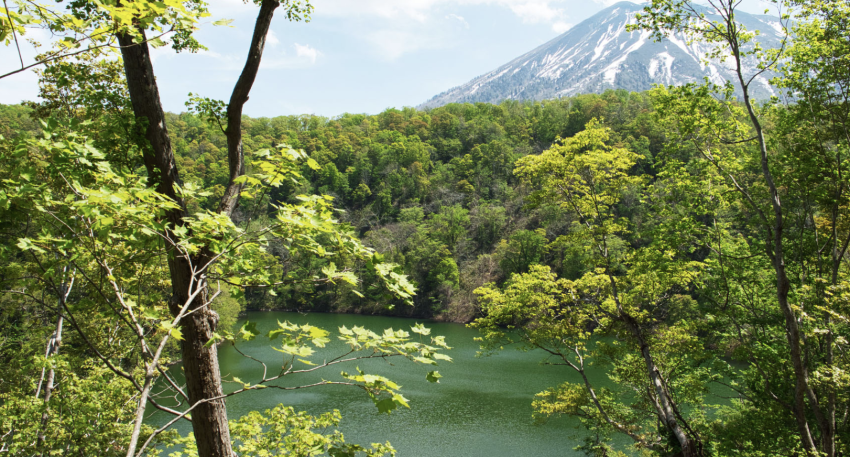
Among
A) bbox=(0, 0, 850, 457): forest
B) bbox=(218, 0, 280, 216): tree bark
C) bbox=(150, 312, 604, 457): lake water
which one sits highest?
bbox=(218, 0, 280, 216): tree bark

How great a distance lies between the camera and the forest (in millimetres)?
1590

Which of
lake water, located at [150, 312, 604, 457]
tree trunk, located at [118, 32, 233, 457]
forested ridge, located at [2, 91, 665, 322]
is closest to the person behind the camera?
tree trunk, located at [118, 32, 233, 457]

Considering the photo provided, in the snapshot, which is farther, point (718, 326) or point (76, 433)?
point (718, 326)

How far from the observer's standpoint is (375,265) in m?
1.63

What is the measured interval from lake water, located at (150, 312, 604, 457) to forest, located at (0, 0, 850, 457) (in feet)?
5.49

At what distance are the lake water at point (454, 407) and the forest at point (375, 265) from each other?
167 cm

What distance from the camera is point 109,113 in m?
2.07

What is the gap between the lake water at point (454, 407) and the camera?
11.5 metres

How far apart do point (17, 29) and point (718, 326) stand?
9.04 metres

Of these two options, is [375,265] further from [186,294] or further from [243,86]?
[243,86]

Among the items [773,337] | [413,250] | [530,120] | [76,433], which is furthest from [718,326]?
[530,120]

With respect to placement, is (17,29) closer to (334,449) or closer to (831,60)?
(334,449)

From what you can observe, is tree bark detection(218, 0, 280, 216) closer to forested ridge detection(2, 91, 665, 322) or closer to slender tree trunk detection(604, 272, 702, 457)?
slender tree trunk detection(604, 272, 702, 457)

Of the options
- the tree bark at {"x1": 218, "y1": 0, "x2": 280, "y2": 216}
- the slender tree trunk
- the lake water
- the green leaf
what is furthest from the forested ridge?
the green leaf
